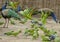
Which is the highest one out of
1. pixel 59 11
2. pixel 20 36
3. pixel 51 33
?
pixel 51 33

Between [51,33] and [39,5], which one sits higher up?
[51,33]

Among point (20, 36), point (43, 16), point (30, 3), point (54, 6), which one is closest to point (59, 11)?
point (54, 6)

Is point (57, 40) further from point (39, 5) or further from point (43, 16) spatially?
point (39, 5)

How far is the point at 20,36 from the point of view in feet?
14.7

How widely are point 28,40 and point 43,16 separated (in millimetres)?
2597

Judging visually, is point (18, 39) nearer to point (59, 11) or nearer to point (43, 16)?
point (43, 16)

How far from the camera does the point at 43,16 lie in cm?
151

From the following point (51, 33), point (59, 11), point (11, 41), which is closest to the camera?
point (51, 33)

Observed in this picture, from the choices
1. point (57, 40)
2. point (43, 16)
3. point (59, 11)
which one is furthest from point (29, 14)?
point (59, 11)

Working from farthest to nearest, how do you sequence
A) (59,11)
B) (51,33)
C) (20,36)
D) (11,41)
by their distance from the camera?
1. (59,11)
2. (20,36)
3. (11,41)
4. (51,33)

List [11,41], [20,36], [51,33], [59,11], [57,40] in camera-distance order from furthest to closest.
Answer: [59,11] < [20,36] < [11,41] < [51,33] < [57,40]

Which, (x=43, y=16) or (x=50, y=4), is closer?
(x=43, y=16)

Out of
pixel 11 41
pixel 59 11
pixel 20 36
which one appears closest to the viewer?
pixel 11 41

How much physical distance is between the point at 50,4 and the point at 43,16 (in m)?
8.07
